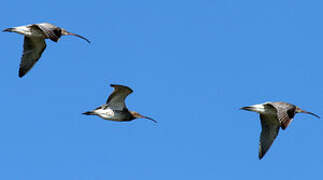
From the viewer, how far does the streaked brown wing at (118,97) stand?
86.5 ft

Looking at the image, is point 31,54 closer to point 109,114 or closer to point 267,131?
point 109,114

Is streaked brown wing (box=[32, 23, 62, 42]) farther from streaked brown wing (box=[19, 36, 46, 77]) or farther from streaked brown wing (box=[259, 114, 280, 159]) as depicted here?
streaked brown wing (box=[259, 114, 280, 159])

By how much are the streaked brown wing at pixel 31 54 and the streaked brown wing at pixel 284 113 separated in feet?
27.3

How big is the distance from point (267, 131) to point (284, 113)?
2.35m

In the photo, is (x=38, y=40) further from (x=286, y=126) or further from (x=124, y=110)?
(x=286, y=126)

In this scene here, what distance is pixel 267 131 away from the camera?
1062 inches

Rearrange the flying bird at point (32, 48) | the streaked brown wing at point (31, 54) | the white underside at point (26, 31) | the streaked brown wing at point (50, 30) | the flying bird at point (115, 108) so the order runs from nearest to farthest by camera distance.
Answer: the streaked brown wing at point (50, 30)
the flying bird at point (115, 108)
the white underside at point (26, 31)
the flying bird at point (32, 48)
the streaked brown wing at point (31, 54)

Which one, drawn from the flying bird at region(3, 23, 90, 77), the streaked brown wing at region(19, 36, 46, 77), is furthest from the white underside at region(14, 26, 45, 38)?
the streaked brown wing at region(19, 36, 46, 77)

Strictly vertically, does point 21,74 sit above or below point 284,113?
above

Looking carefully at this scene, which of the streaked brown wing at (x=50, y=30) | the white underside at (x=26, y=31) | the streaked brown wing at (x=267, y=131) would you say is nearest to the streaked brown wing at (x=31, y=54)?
the white underside at (x=26, y=31)

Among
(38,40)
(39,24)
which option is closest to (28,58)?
(38,40)

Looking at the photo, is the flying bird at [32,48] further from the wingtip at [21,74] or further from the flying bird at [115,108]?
the flying bird at [115,108]

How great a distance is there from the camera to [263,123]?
27.0 metres

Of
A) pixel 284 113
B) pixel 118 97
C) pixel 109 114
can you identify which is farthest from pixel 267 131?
pixel 109 114
